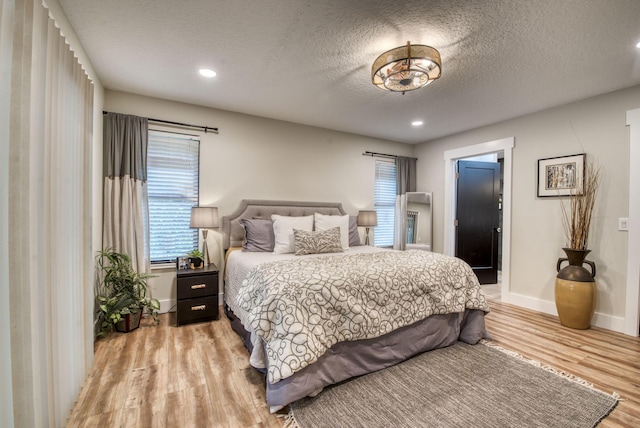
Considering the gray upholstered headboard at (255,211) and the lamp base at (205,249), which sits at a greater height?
the gray upholstered headboard at (255,211)

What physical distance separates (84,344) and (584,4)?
389 centimetres

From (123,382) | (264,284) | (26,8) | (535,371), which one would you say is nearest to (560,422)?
(535,371)

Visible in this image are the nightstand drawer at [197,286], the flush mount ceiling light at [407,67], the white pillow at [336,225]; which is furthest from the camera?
the white pillow at [336,225]

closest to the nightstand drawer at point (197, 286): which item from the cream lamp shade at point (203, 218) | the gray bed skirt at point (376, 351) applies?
the cream lamp shade at point (203, 218)

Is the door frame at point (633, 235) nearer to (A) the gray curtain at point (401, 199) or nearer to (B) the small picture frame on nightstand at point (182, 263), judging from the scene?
(A) the gray curtain at point (401, 199)

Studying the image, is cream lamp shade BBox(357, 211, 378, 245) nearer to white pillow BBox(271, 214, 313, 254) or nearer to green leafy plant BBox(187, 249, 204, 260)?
white pillow BBox(271, 214, 313, 254)

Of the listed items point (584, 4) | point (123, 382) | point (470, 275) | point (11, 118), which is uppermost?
point (584, 4)

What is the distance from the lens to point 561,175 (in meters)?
3.34

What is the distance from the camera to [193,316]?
9.91ft

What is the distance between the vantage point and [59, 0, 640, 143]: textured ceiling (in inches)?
70.9

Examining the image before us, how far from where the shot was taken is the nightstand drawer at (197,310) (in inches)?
117

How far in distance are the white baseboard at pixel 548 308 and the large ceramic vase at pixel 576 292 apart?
0.49 feet

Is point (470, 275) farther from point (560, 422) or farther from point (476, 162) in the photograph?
point (476, 162)

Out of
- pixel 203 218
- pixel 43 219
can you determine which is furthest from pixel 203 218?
pixel 43 219
